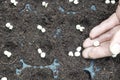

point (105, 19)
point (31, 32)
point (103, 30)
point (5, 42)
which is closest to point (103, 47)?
point (103, 30)

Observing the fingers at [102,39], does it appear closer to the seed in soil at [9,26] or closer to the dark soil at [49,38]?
the dark soil at [49,38]

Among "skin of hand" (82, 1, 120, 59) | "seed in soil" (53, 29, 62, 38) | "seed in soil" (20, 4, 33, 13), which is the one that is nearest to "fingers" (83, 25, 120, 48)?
"skin of hand" (82, 1, 120, 59)

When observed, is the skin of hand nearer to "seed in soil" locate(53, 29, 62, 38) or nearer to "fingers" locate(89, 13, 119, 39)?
"fingers" locate(89, 13, 119, 39)

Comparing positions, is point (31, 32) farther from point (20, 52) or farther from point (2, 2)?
point (2, 2)

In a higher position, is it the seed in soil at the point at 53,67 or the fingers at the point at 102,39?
the fingers at the point at 102,39

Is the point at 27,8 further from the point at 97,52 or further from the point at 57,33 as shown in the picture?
the point at 97,52

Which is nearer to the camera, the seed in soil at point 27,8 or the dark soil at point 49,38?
the dark soil at point 49,38

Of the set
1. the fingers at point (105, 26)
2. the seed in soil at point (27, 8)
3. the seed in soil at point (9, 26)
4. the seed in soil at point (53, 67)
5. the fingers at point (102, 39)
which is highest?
the seed in soil at point (27, 8)

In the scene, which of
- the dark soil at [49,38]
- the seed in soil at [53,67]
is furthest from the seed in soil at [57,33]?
the seed in soil at [53,67]
